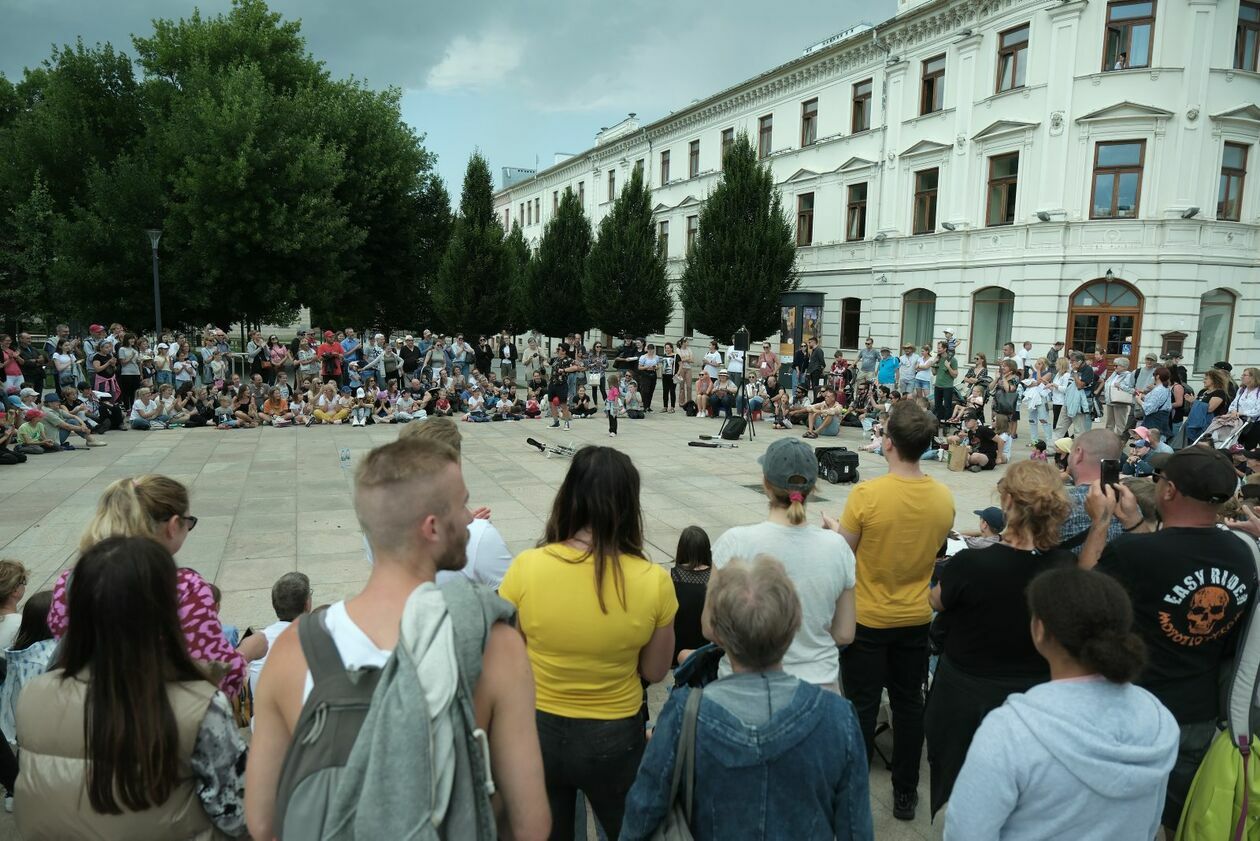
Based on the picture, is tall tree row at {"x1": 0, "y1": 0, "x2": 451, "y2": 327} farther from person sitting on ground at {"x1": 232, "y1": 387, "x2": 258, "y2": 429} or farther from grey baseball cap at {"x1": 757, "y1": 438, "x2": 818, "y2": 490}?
grey baseball cap at {"x1": 757, "y1": 438, "x2": 818, "y2": 490}

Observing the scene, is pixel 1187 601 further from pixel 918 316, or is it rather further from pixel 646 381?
pixel 918 316

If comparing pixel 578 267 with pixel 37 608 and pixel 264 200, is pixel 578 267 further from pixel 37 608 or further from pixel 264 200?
pixel 37 608

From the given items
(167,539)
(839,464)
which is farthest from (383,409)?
(167,539)

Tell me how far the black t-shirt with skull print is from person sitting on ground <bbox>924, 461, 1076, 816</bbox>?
0.24m

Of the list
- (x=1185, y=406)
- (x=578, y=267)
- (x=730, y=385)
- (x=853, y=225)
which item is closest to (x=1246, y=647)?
(x=1185, y=406)

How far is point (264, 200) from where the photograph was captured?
22.4 m

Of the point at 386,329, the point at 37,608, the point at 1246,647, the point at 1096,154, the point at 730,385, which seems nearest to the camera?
the point at 1246,647

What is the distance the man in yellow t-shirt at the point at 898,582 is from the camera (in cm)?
341

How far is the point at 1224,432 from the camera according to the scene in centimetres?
1099

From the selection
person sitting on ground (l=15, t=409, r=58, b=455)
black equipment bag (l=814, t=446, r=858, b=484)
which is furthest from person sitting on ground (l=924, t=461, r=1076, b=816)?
person sitting on ground (l=15, t=409, r=58, b=455)

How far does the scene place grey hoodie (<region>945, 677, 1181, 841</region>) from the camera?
1911 millimetres

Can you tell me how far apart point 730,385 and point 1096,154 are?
38.5 feet

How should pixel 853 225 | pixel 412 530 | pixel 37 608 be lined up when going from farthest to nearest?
pixel 853 225 < pixel 37 608 < pixel 412 530

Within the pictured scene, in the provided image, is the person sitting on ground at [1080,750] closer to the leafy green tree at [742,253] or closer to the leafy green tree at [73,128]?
the leafy green tree at [742,253]
